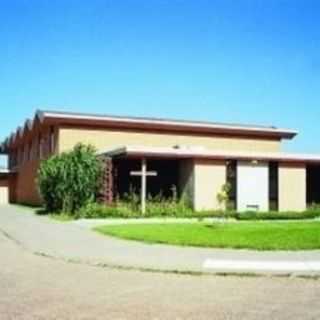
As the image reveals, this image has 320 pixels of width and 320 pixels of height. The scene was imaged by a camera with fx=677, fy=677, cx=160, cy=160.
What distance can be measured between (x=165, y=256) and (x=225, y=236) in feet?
13.9

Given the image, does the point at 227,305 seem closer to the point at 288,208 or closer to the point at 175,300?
the point at 175,300

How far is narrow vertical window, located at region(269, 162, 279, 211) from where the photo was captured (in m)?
32.5

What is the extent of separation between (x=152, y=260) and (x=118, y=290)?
353 cm

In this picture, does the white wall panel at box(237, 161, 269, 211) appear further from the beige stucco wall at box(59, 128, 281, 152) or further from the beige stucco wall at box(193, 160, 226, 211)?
the beige stucco wall at box(59, 128, 281, 152)

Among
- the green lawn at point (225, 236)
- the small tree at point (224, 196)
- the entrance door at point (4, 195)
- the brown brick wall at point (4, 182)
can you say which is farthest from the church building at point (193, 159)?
the brown brick wall at point (4, 182)

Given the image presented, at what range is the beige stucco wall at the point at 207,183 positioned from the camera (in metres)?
30.7

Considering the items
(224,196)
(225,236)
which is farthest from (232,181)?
(225,236)

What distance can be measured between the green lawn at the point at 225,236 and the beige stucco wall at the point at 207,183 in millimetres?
8467

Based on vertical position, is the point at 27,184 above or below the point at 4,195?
above

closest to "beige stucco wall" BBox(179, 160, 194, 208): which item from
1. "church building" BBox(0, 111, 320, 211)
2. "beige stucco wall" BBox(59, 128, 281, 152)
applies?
"church building" BBox(0, 111, 320, 211)

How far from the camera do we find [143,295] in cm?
987

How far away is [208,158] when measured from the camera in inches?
1223

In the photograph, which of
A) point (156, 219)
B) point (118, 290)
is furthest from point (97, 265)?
point (156, 219)

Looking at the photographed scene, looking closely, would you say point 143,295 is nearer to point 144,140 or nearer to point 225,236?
point 225,236
